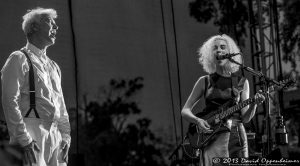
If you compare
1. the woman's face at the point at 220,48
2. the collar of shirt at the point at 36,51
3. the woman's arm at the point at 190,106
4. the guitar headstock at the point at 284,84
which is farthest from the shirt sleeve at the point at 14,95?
the guitar headstock at the point at 284,84

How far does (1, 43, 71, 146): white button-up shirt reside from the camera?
2.26 m

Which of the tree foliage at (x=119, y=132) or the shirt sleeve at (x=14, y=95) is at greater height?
the shirt sleeve at (x=14, y=95)

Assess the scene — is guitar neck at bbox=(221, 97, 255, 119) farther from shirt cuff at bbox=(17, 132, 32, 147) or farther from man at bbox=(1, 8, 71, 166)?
shirt cuff at bbox=(17, 132, 32, 147)

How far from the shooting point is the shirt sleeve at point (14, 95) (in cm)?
223

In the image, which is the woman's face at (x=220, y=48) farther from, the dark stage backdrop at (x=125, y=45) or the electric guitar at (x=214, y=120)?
the dark stage backdrop at (x=125, y=45)

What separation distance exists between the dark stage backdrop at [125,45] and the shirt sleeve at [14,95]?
1719 millimetres

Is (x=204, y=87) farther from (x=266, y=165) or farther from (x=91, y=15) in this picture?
(x=91, y=15)

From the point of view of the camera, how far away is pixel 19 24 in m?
4.14

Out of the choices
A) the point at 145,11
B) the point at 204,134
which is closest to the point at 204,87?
the point at 204,134

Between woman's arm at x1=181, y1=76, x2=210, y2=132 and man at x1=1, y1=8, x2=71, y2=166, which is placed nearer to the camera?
man at x1=1, y1=8, x2=71, y2=166

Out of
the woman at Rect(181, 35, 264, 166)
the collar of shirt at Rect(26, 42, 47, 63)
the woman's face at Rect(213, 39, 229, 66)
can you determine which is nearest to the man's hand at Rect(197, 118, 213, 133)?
the woman at Rect(181, 35, 264, 166)

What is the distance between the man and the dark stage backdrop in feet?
5.11

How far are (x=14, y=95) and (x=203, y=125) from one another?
1.44 m

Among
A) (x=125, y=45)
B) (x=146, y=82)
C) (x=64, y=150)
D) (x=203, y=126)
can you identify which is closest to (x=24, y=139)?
(x=64, y=150)
